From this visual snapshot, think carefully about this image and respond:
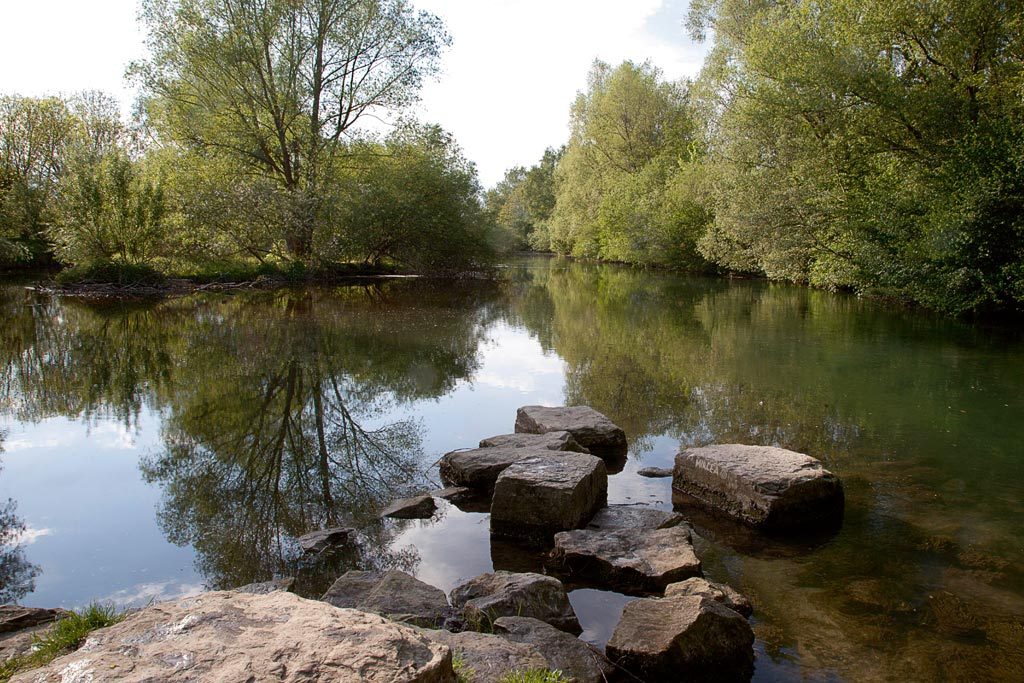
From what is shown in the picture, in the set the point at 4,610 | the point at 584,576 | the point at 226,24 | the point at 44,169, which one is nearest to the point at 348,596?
the point at 584,576

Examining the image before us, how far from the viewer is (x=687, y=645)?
3.94m

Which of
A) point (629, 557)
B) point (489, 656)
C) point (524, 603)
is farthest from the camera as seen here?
point (629, 557)

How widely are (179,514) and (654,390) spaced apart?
7.27m

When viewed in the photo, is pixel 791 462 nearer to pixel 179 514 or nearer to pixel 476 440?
pixel 476 440

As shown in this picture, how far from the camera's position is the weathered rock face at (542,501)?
5.85 metres

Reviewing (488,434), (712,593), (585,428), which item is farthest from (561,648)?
(488,434)

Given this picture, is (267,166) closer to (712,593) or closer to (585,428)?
(585,428)

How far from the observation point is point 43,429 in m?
9.11

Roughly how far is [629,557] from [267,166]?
109 feet

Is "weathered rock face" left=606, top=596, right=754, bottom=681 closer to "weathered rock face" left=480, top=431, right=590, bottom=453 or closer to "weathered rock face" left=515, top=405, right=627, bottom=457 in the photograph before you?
"weathered rock face" left=480, top=431, right=590, bottom=453

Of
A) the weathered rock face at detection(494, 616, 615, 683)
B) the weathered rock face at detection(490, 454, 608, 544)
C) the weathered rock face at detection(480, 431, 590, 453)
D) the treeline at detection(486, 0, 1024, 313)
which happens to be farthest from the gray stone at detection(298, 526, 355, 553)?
the treeline at detection(486, 0, 1024, 313)

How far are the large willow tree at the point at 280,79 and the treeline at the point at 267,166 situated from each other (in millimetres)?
65

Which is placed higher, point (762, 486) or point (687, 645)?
point (762, 486)

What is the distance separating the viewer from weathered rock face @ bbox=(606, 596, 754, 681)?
3.90m
